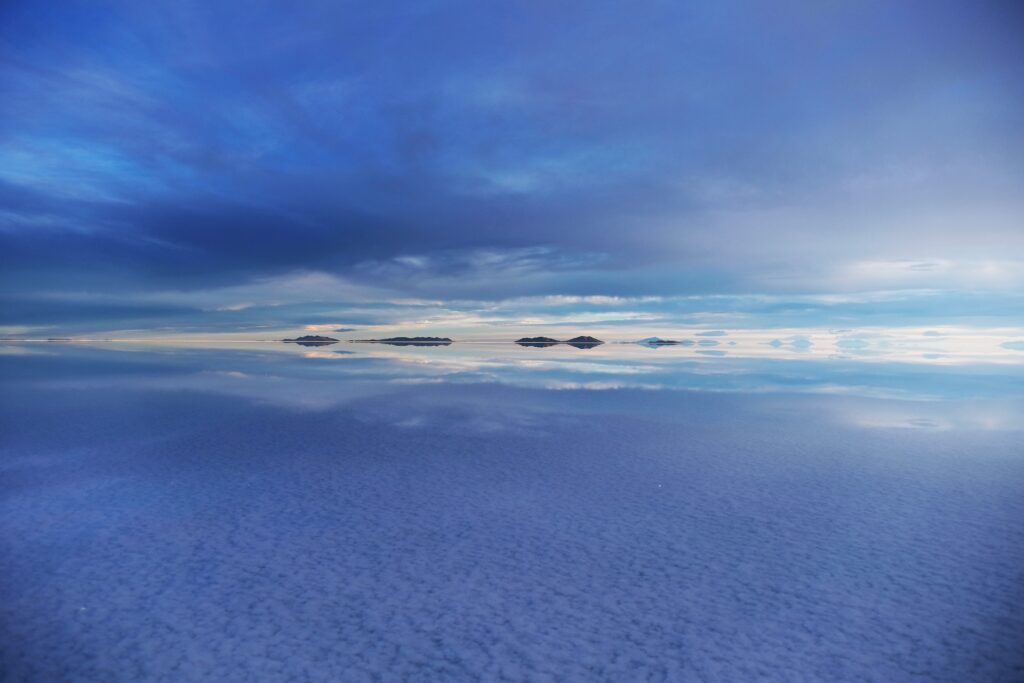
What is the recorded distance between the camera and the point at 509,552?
8.94 metres

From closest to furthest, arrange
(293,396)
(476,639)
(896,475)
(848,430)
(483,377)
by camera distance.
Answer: (476,639) → (896,475) → (848,430) → (293,396) → (483,377)

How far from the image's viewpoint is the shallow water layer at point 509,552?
6.30 metres

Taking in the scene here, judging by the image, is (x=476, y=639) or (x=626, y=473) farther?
(x=626, y=473)

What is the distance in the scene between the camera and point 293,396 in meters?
27.8

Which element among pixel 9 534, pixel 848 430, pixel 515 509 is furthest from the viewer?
pixel 848 430

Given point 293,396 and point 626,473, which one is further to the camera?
point 293,396

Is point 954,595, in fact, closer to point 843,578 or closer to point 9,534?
point 843,578

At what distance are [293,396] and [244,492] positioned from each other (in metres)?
16.5

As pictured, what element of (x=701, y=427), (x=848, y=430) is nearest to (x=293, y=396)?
(x=701, y=427)

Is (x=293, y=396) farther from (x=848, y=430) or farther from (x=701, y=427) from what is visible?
(x=848, y=430)

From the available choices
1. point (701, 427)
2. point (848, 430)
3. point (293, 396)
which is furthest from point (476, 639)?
point (293, 396)

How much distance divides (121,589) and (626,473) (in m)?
9.69

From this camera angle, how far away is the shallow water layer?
248 inches

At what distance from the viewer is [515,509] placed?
11000 millimetres
